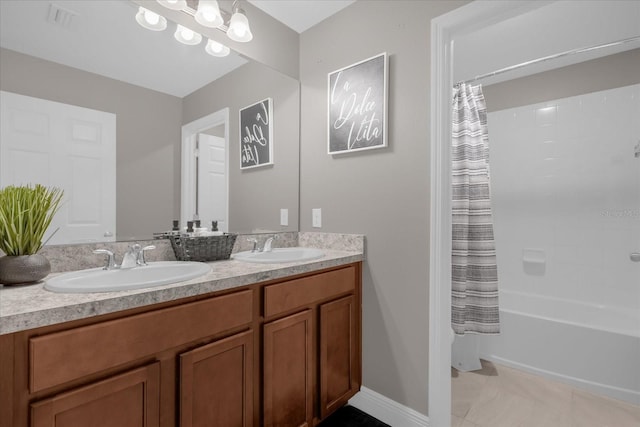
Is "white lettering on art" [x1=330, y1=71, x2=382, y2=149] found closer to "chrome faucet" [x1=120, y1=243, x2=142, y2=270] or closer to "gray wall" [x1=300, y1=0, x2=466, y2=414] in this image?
"gray wall" [x1=300, y1=0, x2=466, y2=414]

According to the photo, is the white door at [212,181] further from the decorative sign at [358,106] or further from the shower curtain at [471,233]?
the shower curtain at [471,233]

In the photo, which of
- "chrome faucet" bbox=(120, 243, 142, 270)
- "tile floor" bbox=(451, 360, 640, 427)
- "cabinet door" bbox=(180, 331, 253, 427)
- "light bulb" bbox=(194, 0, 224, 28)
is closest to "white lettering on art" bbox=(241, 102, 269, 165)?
"light bulb" bbox=(194, 0, 224, 28)

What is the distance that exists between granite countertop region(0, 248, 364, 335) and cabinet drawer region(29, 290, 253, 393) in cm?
4

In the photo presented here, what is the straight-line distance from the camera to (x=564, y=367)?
1.97 metres

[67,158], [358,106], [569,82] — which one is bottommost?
[67,158]

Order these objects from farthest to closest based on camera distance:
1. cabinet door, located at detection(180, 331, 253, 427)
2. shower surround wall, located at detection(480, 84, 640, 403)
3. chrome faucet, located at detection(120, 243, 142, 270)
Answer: shower surround wall, located at detection(480, 84, 640, 403)
chrome faucet, located at detection(120, 243, 142, 270)
cabinet door, located at detection(180, 331, 253, 427)

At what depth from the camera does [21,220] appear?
37.6 inches

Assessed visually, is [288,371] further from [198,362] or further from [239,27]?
[239,27]

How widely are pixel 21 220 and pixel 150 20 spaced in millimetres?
1070

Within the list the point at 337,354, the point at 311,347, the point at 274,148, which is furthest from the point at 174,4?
the point at 337,354

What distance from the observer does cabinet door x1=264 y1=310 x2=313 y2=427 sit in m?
1.24

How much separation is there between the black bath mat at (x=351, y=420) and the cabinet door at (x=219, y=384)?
0.66 m

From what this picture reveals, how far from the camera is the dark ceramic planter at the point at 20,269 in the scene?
2.99ft

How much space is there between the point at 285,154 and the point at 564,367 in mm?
2279
